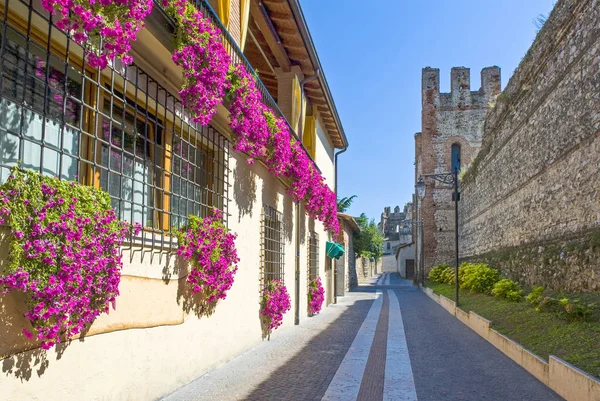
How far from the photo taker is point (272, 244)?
9156 millimetres

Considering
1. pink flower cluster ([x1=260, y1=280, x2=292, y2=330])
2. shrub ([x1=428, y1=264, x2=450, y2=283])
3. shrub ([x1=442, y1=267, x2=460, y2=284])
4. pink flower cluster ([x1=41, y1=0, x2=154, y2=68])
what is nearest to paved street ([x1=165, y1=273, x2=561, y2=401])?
pink flower cluster ([x1=260, y1=280, x2=292, y2=330])

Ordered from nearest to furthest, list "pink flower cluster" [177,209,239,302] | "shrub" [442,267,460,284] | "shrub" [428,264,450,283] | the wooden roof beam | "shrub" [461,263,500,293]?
"pink flower cluster" [177,209,239,302] → the wooden roof beam → "shrub" [461,263,500,293] → "shrub" [442,267,460,284] → "shrub" [428,264,450,283]

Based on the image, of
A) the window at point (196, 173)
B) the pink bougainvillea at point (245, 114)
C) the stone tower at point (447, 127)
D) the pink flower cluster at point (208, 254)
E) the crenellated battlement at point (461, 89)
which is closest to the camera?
the pink flower cluster at point (208, 254)

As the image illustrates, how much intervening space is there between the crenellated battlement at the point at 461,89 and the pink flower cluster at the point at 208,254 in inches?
1022

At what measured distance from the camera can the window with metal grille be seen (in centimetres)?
852

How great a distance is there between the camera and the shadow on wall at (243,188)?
23.3 feet

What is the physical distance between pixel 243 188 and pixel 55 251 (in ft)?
14.7

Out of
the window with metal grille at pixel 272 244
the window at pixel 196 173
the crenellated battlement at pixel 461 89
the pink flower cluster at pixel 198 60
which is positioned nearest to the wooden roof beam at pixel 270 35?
the window at pixel 196 173

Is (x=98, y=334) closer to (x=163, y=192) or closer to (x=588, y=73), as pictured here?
(x=163, y=192)

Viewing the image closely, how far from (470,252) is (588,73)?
1292 centimetres

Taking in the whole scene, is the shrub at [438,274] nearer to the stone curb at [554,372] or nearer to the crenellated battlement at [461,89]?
the crenellated battlement at [461,89]

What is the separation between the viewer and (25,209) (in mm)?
2863

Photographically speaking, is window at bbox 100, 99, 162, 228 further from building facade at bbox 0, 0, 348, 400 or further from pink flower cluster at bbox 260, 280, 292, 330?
pink flower cluster at bbox 260, 280, 292, 330

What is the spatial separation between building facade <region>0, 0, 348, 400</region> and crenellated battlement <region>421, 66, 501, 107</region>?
871 inches
